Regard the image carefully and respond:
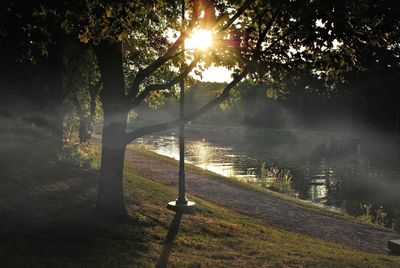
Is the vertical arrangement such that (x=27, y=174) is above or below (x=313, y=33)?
below

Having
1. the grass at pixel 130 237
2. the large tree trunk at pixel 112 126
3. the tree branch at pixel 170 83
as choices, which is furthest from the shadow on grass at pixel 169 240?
the tree branch at pixel 170 83

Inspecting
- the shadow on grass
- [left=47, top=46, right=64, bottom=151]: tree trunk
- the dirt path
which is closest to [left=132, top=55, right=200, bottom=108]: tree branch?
the shadow on grass

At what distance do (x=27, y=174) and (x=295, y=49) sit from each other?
27.5ft

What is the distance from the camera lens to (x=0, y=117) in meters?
23.1

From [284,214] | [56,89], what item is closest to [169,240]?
[284,214]

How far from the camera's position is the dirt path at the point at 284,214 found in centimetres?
1351

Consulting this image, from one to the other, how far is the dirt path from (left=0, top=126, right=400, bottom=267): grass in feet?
4.71

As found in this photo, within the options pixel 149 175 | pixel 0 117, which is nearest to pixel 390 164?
pixel 149 175

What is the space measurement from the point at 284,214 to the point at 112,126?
27.2 ft

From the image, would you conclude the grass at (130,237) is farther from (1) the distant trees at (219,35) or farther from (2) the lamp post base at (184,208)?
(1) the distant trees at (219,35)

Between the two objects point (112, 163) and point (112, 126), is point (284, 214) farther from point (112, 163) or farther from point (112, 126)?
point (112, 126)

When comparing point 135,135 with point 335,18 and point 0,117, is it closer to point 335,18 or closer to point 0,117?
point 335,18

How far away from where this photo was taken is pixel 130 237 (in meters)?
8.73

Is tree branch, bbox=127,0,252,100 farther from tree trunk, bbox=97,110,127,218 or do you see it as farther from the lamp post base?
the lamp post base
